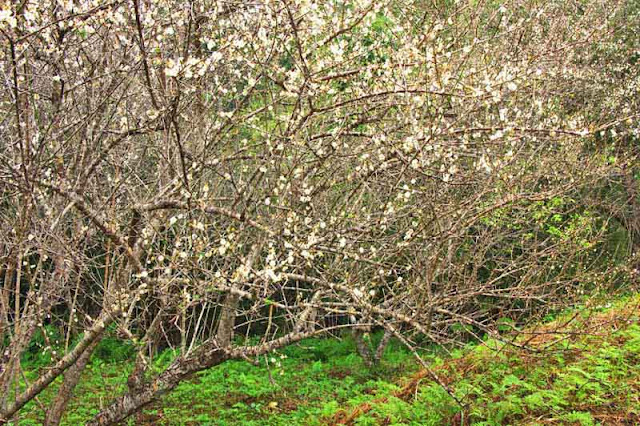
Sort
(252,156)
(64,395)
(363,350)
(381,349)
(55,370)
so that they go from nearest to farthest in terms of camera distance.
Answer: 1. (55,370)
2. (252,156)
3. (64,395)
4. (381,349)
5. (363,350)

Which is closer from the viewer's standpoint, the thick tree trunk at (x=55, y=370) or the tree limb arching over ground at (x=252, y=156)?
the tree limb arching over ground at (x=252, y=156)

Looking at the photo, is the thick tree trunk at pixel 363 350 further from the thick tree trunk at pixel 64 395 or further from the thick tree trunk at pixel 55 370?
the thick tree trunk at pixel 55 370

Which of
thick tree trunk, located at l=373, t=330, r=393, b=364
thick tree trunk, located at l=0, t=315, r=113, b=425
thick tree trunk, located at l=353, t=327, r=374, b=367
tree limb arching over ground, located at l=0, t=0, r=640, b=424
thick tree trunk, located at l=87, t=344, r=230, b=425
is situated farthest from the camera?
thick tree trunk, located at l=353, t=327, r=374, b=367

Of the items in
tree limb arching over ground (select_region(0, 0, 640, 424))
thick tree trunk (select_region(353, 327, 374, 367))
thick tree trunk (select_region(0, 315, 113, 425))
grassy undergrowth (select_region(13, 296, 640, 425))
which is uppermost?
tree limb arching over ground (select_region(0, 0, 640, 424))

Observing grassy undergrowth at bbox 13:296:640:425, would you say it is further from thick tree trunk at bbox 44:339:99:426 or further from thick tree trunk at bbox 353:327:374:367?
thick tree trunk at bbox 353:327:374:367

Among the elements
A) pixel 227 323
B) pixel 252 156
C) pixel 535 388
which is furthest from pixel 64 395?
pixel 535 388

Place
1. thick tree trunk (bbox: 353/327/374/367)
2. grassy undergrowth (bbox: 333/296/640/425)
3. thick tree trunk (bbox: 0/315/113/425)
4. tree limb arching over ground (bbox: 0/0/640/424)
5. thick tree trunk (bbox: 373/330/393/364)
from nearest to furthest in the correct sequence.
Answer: tree limb arching over ground (bbox: 0/0/640/424) < grassy undergrowth (bbox: 333/296/640/425) < thick tree trunk (bbox: 0/315/113/425) < thick tree trunk (bbox: 373/330/393/364) < thick tree trunk (bbox: 353/327/374/367)

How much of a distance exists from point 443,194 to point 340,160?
2.81ft

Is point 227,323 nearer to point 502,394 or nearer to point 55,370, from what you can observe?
point 55,370

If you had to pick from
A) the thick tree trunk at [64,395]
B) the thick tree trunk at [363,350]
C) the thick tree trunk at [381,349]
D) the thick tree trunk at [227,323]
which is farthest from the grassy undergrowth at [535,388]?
the thick tree trunk at [363,350]

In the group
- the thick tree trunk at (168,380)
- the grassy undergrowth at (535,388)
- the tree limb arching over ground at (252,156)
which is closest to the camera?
the tree limb arching over ground at (252,156)

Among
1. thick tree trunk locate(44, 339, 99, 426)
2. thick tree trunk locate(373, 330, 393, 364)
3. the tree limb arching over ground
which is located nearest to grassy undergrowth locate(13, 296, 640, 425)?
thick tree trunk locate(44, 339, 99, 426)

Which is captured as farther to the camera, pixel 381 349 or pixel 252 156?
pixel 381 349

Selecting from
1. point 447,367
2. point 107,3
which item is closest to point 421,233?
point 447,367
